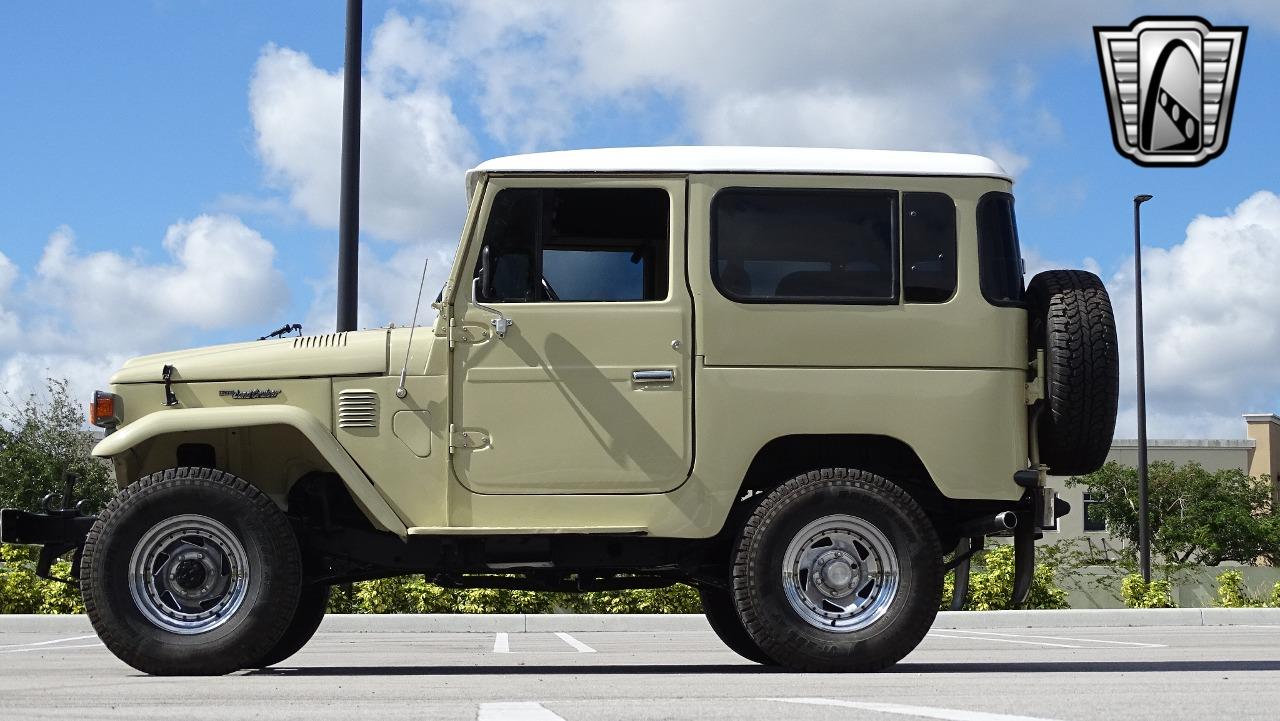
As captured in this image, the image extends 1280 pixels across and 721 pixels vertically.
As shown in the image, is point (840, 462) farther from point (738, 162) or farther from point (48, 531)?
point (48, 531)

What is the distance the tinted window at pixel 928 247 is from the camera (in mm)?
7906


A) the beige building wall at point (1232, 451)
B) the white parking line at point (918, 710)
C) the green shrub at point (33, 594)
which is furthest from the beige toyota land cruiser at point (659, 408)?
the beige building wall at point (1232, 451)

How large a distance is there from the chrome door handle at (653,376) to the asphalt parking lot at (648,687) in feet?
5.04

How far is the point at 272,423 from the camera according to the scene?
7.64 m

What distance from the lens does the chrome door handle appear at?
304 inches

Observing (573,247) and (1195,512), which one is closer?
(573,247)

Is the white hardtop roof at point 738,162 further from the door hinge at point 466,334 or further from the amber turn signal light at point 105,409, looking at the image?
the amber turn signal light at point 105,409

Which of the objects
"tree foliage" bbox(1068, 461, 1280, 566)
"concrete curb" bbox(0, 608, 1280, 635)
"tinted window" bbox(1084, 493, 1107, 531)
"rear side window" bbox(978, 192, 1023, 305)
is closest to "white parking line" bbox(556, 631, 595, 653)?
"concrete curb" bbox(0, 608, 1280, 635)

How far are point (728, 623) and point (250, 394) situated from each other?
3.49 meters

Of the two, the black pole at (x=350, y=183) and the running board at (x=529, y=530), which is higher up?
the black pole at (x=350, y=183)

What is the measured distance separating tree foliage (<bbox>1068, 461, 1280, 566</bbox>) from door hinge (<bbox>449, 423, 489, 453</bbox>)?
46.4 m

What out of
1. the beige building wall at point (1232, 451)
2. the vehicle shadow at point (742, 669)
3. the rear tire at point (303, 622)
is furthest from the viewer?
the beige building wall at point (1232, 451)

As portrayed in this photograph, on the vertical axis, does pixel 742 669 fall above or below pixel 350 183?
below

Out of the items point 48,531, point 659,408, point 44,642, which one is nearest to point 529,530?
point 659,408
